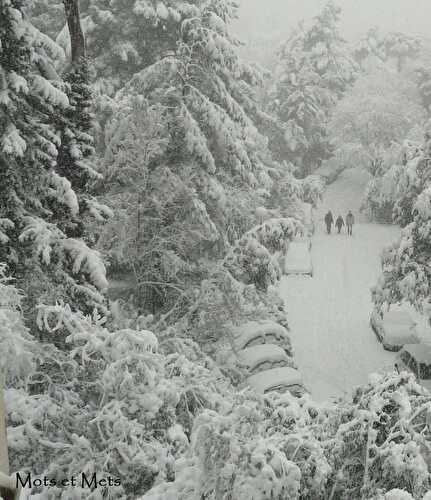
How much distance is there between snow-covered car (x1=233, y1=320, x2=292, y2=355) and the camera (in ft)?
55.6

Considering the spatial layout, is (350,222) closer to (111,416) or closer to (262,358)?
(262,358)

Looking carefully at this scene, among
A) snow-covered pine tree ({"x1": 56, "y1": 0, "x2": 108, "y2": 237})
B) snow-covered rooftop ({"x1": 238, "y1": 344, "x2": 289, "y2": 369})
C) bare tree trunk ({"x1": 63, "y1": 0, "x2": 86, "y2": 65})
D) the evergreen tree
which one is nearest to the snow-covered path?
snow-covered rooftop ({"x1": 238, "y1": 344, "x2": 289, "y2": 369})

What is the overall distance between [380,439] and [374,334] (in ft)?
57.2

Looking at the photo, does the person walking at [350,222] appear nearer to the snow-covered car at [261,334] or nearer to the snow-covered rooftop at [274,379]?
the snow-covered car at [261,334]

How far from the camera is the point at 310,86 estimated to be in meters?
43.0

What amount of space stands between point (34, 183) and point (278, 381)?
7.66 metres

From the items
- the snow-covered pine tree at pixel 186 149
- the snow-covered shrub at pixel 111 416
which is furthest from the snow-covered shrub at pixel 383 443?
the snow-covered pine tree at pixel 186 149

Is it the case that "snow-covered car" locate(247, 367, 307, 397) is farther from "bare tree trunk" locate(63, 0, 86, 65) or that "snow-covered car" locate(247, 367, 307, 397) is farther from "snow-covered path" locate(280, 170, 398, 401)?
"bare tree trunk" locate(63, 0, 86, 65)

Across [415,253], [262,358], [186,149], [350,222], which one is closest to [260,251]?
[262,358]

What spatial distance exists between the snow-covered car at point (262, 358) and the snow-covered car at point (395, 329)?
581 centimetres

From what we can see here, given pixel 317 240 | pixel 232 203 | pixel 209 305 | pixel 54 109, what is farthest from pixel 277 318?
pixel 317 240

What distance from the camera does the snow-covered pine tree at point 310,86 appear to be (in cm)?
4144

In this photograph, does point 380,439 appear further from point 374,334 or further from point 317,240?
point 317,240

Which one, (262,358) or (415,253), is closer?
(262,358)
